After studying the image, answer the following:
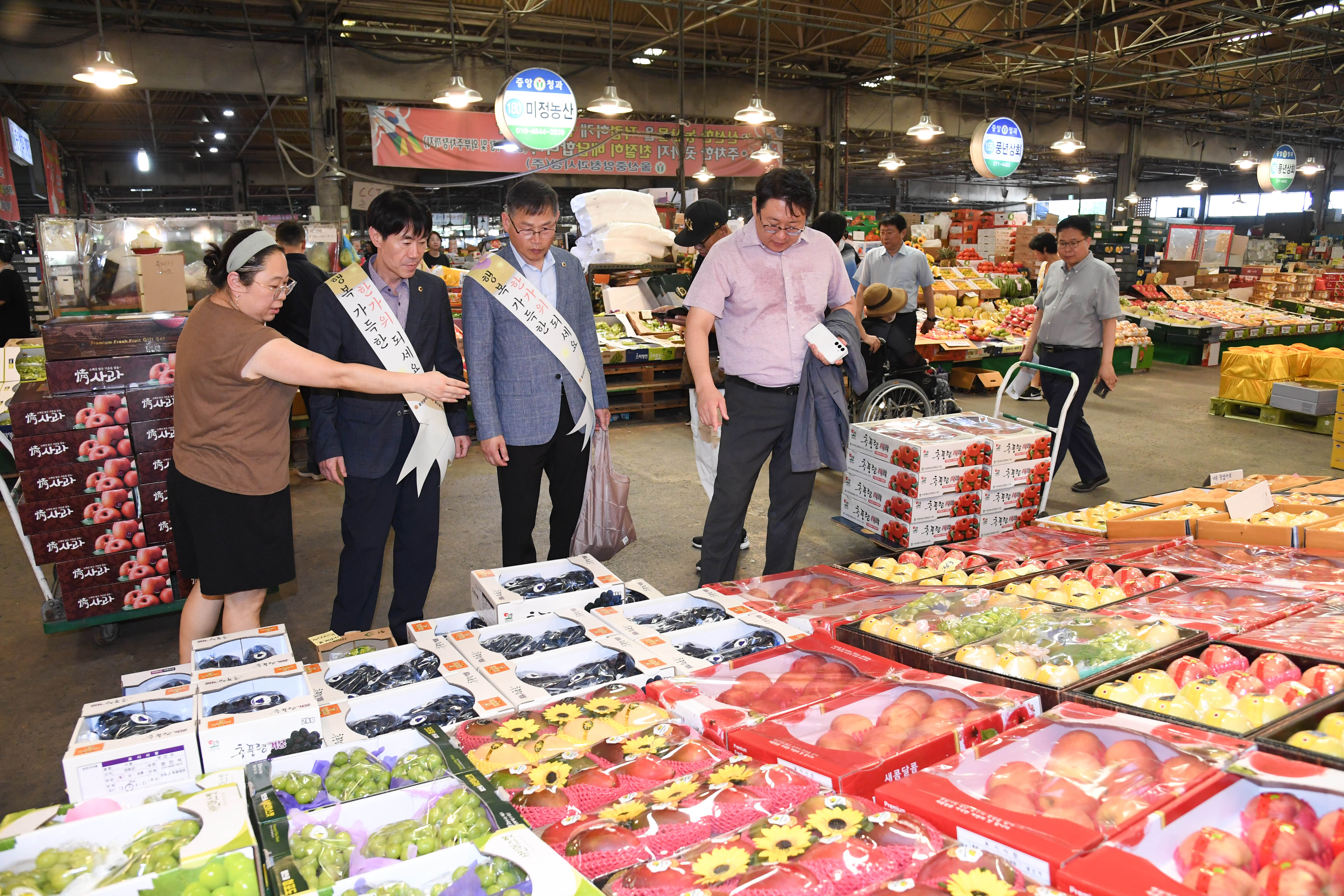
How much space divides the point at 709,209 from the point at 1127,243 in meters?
11.9

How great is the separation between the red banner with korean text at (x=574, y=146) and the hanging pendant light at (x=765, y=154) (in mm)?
79

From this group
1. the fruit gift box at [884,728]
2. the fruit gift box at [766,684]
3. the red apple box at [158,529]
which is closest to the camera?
the fruit gift box at [884,728]

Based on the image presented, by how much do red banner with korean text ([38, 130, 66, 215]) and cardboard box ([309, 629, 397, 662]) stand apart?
13841 millimetres

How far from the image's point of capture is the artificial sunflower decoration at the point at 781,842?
1.27 meters

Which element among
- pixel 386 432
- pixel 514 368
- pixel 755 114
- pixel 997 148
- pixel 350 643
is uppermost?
pixel 755 114

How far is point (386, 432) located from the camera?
2961mm

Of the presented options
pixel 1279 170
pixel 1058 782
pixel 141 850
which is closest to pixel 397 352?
pixel 141 850

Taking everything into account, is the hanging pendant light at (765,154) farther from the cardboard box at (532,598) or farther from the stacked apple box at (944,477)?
the cardboard box at (532,598)

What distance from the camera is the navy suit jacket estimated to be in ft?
9.43

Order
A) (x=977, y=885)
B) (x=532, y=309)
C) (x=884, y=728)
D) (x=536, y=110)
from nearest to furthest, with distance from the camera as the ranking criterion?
(x=977, y=885), (x=884, y=728), (x=532, y=309), (x=536, y=110)

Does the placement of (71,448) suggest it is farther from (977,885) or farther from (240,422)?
(977,885)

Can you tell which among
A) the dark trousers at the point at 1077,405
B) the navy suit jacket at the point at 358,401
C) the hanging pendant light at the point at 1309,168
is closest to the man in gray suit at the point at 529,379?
the navy suit jacket at the point at 358,401

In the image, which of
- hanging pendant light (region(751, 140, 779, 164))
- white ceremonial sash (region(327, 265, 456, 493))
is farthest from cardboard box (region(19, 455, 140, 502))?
hanging pendant light (region(751, 140, 779, 164))

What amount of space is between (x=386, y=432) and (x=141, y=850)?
1827 mm
